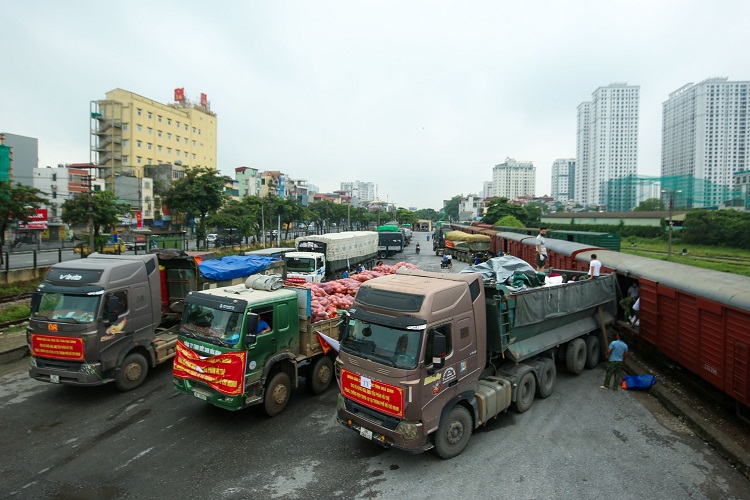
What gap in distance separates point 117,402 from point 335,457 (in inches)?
220

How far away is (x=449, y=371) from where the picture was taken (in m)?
6.64

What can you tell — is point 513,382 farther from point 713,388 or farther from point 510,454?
point 713,388

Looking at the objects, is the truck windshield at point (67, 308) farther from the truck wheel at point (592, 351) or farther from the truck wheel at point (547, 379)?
the truck wheel at point (592, 351)

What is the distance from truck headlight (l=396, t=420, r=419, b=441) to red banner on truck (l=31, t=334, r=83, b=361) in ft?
23.6

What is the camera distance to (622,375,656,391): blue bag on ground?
31.7 feet

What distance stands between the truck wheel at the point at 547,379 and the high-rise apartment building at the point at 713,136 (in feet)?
388

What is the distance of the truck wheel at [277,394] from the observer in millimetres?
8180

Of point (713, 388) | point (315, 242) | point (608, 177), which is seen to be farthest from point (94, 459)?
point (608, 177)

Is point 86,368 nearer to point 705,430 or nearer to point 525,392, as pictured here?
point 525,392

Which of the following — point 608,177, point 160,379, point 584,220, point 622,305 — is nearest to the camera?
point 160,379

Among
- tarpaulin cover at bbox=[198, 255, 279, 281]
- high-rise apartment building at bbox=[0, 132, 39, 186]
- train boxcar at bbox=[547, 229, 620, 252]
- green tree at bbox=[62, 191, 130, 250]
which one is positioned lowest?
tarpaulin cover at bbox=[198, 255, 279, 281]

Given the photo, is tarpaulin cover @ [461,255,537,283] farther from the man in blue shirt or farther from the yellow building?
the yellow building

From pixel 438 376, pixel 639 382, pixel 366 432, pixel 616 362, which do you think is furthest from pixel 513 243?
pixel 366 432

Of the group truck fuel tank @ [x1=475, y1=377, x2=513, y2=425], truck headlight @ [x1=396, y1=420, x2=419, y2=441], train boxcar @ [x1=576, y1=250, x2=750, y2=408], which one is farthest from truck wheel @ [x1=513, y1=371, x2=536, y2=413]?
train boxcar @ [x1=576, y1=250, x2=750, y2=408]
